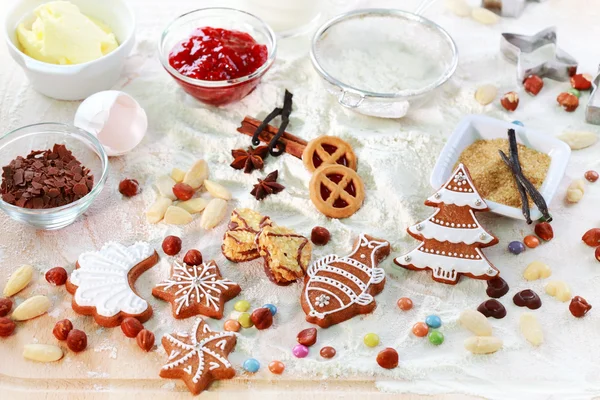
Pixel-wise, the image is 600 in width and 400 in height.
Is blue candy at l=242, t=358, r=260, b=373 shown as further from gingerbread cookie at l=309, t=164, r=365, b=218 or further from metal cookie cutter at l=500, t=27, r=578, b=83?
metal cookie cutter at l=500, t=27, r=578, b=83

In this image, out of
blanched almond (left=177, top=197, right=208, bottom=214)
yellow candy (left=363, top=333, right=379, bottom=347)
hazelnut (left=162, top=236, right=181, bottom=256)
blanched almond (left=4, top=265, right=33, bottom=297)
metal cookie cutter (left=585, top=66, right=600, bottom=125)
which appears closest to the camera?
yellow candy (left=363, top=333, right=379, bottom=347)

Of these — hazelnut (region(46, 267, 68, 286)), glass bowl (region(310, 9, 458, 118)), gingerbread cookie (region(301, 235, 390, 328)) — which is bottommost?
hazelnut (region(46, 267, 68, 286))

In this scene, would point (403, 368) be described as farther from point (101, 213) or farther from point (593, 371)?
point (101, 213)

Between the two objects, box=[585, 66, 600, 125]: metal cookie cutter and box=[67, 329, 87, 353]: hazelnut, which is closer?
box=[67, 329, 87, 353]: hazelnut

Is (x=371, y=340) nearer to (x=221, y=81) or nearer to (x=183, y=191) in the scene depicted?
(x=183, y=191)

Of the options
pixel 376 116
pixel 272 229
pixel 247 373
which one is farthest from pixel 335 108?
pixel 247 373

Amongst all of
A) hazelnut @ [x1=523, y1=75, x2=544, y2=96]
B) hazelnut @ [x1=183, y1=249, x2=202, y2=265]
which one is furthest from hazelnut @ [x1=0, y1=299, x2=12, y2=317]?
hazelnut @ [x1=523, y1=75, x2=544, y2=96]

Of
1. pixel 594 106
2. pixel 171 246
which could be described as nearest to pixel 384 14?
pixel 594 106

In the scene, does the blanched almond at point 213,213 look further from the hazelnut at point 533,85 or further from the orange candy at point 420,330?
the hazelnut at point 533,85
